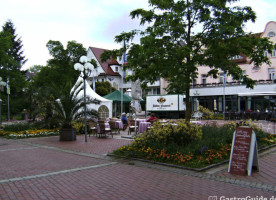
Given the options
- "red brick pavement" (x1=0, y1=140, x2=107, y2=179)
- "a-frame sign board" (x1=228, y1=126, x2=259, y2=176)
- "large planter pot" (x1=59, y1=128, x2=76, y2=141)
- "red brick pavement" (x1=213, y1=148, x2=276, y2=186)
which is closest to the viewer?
"red brick pavement" (x1=213, y1=148, x2=276, y2=186)

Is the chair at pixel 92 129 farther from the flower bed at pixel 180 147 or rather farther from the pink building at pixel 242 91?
the pink building at pixel 242 91

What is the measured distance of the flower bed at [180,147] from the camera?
26.8 ft

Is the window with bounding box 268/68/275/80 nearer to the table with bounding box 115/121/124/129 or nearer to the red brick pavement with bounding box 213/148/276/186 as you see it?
the table with bounding box 115/121/124/129

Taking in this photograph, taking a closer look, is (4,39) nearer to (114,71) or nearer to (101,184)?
(101,184)

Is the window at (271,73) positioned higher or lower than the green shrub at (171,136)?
higher

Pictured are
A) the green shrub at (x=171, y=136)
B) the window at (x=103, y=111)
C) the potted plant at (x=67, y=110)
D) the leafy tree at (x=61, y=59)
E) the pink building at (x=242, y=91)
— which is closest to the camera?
the green shrub at (x=171, y=136)

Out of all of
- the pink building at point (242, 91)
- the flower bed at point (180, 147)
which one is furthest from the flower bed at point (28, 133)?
the pink building at point (242, 91)

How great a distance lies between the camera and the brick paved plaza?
215 inches

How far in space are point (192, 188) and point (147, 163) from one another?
109 inches

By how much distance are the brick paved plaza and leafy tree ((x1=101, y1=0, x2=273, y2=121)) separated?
11.1ft

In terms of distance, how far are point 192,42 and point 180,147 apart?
390 centimetres

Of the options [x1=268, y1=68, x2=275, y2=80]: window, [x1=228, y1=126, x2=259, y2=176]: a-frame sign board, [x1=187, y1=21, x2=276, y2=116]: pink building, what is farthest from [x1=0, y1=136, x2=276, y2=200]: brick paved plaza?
[x1=268, y1=68, x2=275, y2=80]: window

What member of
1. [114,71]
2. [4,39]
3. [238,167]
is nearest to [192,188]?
[238,167]

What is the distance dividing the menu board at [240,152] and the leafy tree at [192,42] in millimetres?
2834
